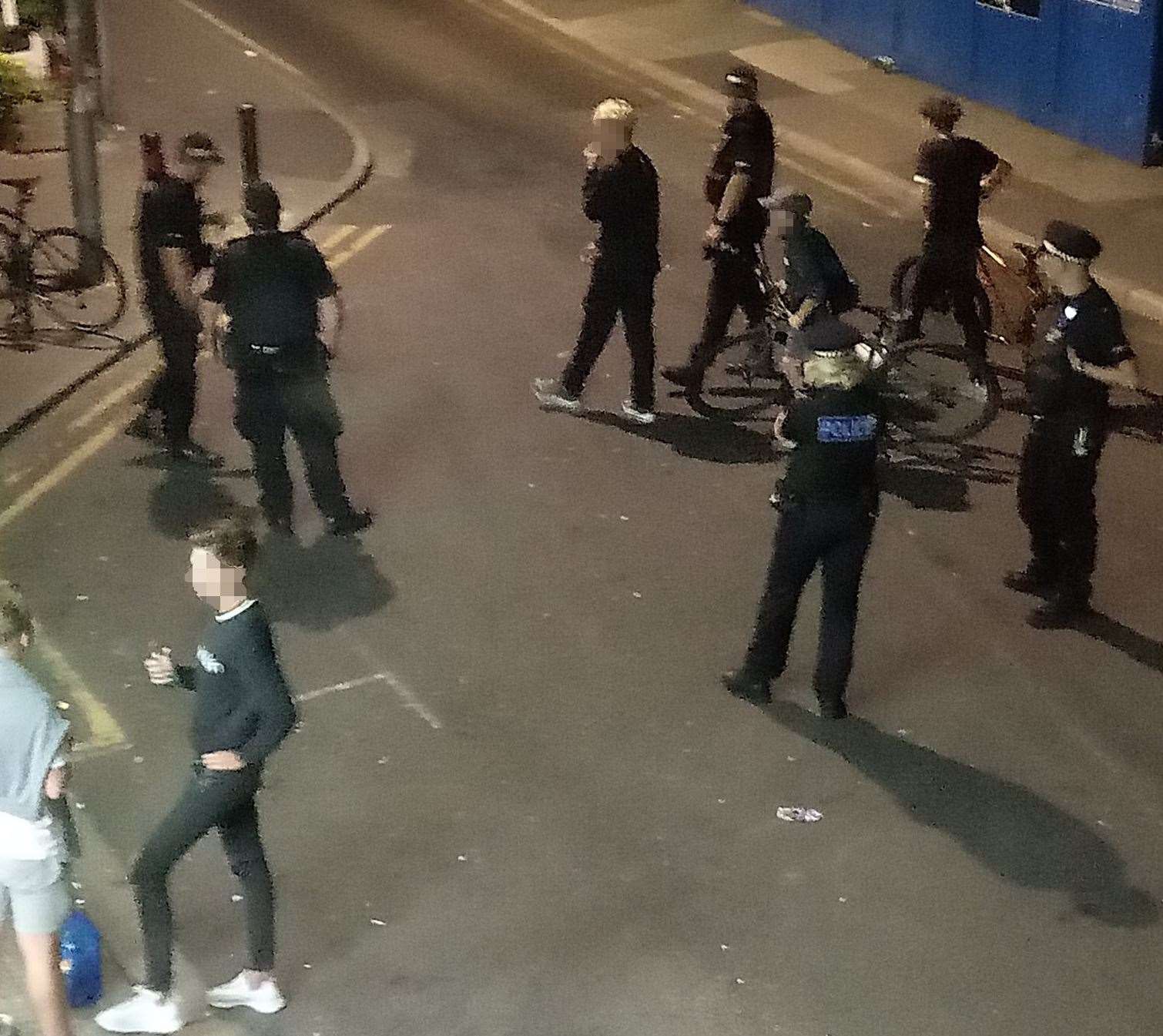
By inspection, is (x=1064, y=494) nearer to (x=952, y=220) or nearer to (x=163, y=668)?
(x=952, y=220)

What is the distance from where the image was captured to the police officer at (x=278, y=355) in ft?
28.5

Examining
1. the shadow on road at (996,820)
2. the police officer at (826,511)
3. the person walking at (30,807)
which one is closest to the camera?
the person walking at (30,807)

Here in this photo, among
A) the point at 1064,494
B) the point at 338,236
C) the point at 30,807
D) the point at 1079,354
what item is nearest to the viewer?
the point at 30,807

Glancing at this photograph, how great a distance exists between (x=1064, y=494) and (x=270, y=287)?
13.4ft

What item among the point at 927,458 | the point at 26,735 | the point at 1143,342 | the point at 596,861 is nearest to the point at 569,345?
the point at 927,458

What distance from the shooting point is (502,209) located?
1522cm

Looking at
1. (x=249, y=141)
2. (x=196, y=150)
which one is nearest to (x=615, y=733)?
(x=196, y=150)

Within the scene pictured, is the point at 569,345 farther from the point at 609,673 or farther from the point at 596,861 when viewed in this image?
the point at 596,861

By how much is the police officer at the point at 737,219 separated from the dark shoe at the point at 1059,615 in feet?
10.5

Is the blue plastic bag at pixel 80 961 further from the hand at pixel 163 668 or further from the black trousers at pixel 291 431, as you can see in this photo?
the black trousers at pixel 291 431

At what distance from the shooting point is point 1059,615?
8.57 metres

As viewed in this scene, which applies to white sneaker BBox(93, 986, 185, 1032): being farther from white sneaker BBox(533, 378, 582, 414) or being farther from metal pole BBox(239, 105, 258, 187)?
metal pole BBox(239, 105, 258, 187)

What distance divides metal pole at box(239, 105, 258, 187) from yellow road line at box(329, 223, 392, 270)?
52.7 inches


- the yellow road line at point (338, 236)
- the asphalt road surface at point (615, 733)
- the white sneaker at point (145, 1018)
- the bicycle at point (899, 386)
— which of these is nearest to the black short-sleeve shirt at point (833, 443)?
the asphalt road surface at point (615, 733)
